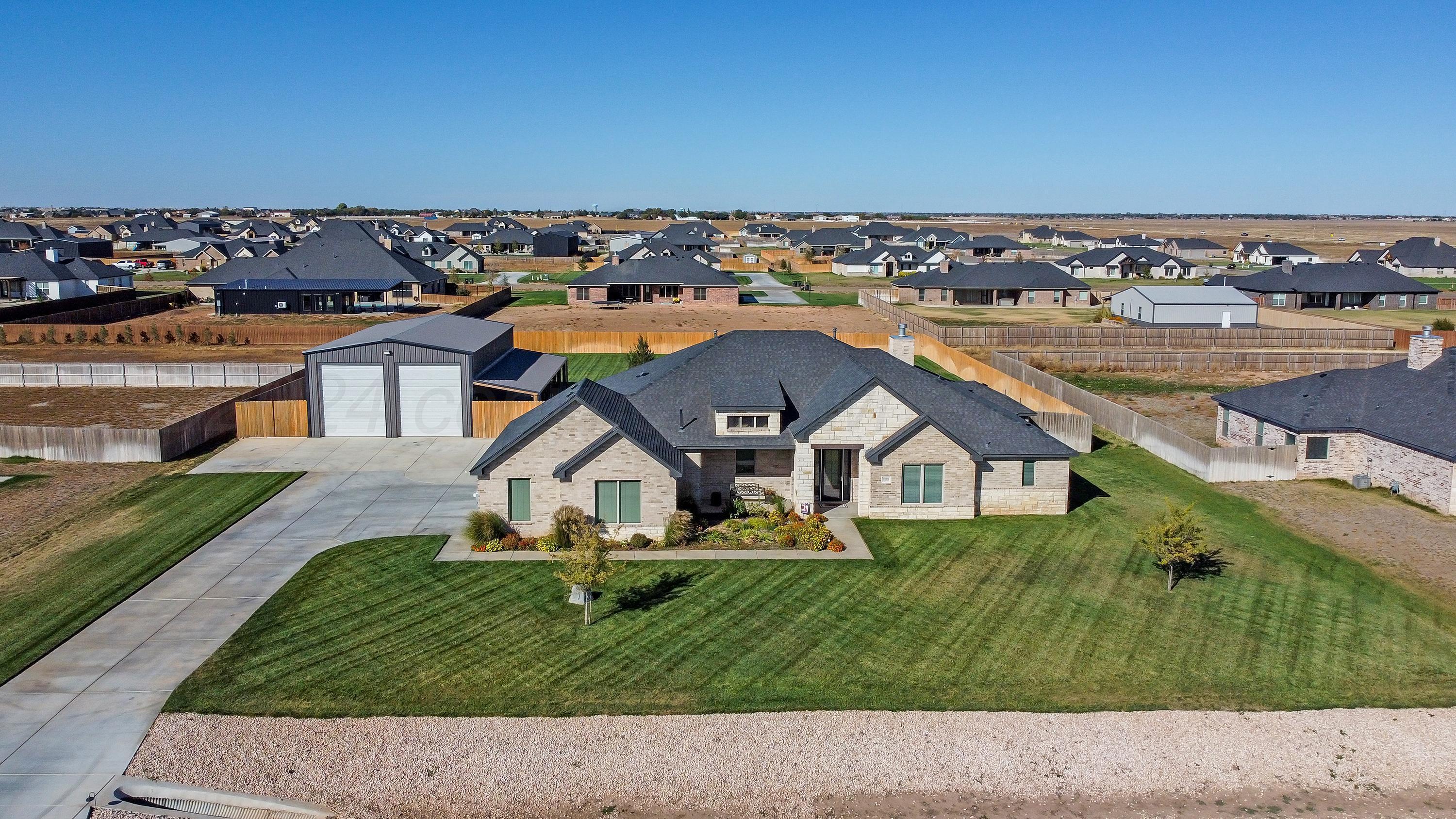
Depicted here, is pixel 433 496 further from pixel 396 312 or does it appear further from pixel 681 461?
pixel 396 312

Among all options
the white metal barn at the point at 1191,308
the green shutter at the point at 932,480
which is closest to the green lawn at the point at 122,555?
the green shutter at the point at 932,480

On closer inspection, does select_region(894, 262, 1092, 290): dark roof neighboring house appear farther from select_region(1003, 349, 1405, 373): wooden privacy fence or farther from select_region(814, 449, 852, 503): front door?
select_region(814, 449, 852, 503): front door

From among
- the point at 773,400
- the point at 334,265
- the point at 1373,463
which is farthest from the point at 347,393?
the point at 334,265

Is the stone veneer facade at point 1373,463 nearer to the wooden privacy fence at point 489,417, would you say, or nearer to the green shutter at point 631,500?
the green shutter at point 631,500

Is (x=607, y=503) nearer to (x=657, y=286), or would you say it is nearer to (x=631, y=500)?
(x=631, y=500)

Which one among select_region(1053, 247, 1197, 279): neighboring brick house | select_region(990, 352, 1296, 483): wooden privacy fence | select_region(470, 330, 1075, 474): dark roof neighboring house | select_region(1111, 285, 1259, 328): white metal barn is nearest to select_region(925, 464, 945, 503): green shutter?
select_region(470, 330, 1075, 474): dark roof neighboring house

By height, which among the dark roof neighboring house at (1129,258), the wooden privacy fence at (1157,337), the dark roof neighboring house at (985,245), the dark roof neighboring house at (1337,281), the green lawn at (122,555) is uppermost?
the dark roof neighboring house at (985,245)
